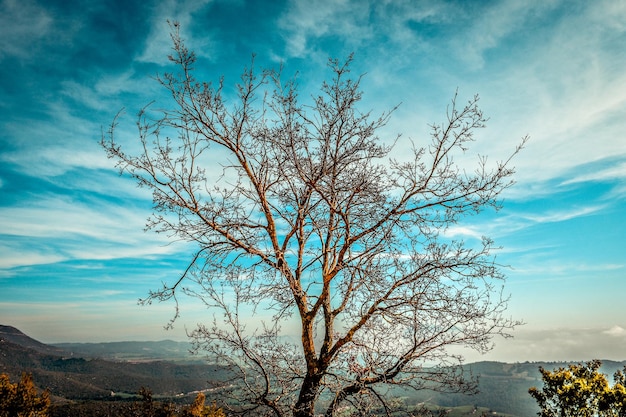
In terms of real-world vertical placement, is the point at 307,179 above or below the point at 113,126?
below

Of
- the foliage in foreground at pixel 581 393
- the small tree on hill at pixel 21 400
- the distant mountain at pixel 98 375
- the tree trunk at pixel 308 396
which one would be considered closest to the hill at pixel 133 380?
the distant mountain at pixel 98 375

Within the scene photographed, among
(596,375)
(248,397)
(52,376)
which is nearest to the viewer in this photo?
(248,397)

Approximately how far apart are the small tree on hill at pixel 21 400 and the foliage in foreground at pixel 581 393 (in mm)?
26407

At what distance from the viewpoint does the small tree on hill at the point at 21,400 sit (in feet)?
67.5

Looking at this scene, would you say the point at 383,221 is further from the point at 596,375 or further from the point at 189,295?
the point at 596,375

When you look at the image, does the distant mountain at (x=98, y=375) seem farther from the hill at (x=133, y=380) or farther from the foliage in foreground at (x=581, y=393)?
the foliage in foreground at (x=581, y=393)

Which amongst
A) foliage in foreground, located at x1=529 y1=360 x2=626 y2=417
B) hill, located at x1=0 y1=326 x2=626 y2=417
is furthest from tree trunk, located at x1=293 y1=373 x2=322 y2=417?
hill, located at x1=0 y1=326 x2=626 y2=417

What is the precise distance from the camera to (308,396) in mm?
5668

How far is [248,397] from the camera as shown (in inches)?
233

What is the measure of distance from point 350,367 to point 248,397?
1.71 meters

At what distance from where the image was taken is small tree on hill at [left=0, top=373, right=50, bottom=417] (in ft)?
67.5

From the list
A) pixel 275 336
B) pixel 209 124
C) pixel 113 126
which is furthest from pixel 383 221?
pixel 113 126

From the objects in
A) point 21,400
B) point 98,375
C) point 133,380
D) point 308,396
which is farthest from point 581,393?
point 98,375

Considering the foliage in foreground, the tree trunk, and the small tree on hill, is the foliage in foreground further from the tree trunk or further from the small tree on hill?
the small tree on hill
